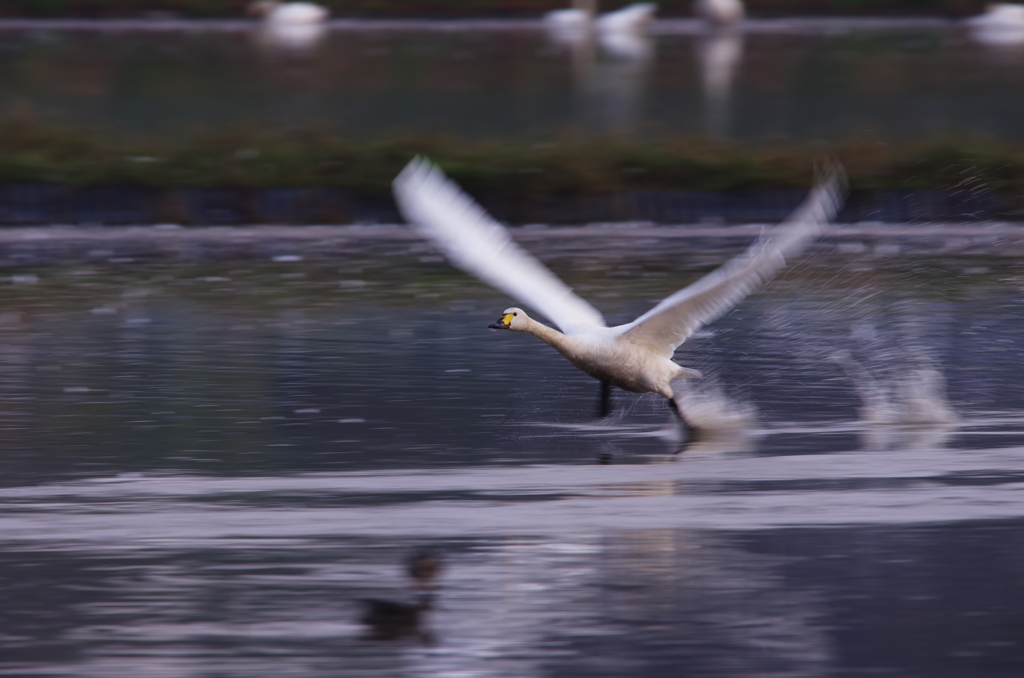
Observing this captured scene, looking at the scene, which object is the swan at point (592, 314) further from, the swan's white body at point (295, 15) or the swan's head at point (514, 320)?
the swan's white body at point (295, 15)

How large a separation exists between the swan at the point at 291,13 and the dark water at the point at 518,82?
108 inches

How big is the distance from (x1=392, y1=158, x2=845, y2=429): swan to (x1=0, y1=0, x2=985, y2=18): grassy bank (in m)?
40.7

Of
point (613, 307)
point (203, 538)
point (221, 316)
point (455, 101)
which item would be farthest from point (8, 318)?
point (455, 101)

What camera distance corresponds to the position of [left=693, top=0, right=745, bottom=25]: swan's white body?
44809 millimetres

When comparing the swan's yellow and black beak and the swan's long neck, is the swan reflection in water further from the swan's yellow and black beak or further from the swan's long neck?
the swan's yellow and black beak

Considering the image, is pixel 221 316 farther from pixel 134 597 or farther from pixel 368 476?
pixel 134 597

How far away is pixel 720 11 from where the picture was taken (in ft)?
147

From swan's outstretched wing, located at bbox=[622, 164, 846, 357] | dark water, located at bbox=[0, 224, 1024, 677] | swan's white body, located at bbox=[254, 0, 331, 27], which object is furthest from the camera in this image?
swan's white body, located at bbox=[254, 0, 331, 27]

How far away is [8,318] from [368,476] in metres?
4.83

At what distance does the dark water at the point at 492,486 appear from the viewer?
515 cm

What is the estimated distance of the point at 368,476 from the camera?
711 centimetres

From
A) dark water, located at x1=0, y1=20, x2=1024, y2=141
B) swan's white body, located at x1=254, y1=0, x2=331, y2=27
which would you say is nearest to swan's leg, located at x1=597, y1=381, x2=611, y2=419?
dark water, located at x1=0, y1=20, x2=1024, y2=141

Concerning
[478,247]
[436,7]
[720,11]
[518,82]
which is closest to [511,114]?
[518,82]

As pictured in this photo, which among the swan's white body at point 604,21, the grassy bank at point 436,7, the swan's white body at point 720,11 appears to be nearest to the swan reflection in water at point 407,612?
the swan's white body at point 604,21
